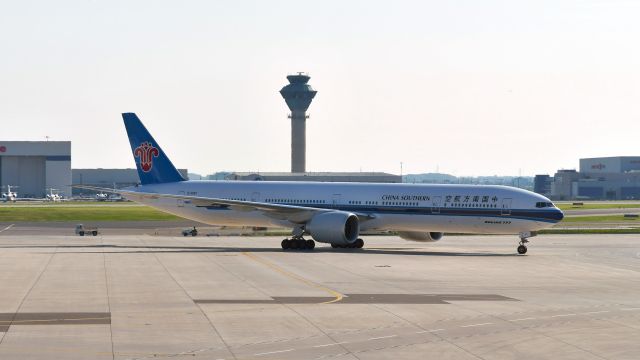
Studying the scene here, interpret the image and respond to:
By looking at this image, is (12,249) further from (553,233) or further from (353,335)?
(553,233)

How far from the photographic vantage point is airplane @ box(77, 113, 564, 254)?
55.6 m

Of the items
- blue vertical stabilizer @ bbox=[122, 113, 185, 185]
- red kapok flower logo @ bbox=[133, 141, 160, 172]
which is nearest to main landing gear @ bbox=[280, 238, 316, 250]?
blue vertical stabilizer @ bbox=[122, 113, 185, 185]

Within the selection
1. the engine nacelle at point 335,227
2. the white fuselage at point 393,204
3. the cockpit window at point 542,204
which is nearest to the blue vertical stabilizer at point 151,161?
the white fuselage at point 393,204

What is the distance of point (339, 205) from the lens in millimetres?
59969

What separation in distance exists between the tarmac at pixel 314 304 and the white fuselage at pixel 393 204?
1912mm

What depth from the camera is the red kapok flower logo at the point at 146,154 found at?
66.5 metres

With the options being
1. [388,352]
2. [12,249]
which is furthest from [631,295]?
[12,249]

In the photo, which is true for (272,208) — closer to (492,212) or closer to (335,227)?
(335,227)

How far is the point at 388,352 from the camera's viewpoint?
22469 millimetres

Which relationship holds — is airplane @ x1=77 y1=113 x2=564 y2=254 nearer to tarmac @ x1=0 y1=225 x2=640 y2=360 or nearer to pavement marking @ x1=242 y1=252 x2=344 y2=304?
tarmac @ x1=0 y1=225 x2=640 y2=360

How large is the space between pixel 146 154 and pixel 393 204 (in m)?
17.7

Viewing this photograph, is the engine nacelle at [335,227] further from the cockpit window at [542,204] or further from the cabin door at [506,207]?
the cockpit window at [542,204]

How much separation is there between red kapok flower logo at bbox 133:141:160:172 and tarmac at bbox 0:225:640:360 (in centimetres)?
1050

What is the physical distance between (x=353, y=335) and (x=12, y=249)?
36.2 m
